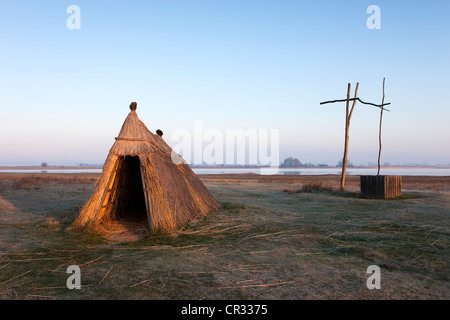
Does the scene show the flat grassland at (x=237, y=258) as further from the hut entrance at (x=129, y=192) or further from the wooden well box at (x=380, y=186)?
the wooden well box at (x=380, y=186)

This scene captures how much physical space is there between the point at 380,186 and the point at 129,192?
11344mm

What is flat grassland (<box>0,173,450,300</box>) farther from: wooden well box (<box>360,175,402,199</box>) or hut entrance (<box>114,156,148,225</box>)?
wooden well box (<box>360,175,402,199</box>)

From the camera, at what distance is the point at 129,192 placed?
36.7 ft

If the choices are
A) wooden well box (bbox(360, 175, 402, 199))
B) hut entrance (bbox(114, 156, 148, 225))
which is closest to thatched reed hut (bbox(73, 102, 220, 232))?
hut entrance (bbox(114, 156, 148, 225))

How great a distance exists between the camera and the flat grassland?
441 centimetres

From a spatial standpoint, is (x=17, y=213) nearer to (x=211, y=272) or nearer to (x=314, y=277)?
(x=211, y=272)

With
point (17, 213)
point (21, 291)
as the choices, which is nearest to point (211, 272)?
point (21, 291)

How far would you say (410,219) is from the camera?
10102mm

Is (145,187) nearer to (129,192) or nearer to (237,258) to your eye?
(129,192)

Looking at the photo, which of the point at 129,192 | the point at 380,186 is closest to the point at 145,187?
the point at 129,192

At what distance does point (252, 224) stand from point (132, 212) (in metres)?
4.73

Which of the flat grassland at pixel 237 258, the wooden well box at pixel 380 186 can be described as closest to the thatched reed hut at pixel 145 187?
the flat grassland at pixel 237 258

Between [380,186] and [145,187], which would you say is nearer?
[145,187]

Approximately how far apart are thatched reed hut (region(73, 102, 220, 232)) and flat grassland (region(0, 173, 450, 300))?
1.73 ft
